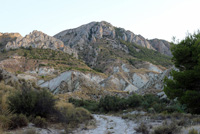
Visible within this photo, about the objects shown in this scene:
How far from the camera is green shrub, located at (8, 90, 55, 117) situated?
30.9 feet

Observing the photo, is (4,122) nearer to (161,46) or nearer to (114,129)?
(114,129)

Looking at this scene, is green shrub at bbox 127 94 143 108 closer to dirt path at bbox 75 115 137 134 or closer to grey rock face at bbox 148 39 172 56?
dirt path at bbox 75 115 137 134

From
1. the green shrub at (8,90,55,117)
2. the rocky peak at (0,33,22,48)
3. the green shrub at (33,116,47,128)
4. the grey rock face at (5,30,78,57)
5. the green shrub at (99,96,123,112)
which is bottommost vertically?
the green shrub at (99,96,123,112)

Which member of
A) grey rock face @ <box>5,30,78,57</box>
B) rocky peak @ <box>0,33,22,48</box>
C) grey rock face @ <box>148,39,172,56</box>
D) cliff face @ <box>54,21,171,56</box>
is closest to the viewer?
grey rock face @ <box>5,30,78,57</box>

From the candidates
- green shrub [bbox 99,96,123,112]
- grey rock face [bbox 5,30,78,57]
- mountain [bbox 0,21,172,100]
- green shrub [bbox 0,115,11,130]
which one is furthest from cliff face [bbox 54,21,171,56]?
green shrub [bbox 0,115,11,130]

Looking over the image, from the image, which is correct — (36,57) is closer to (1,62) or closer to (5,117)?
(1,62)

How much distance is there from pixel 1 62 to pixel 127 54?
76.2 metres

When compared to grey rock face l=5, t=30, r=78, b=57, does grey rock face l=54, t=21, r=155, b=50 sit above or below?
above

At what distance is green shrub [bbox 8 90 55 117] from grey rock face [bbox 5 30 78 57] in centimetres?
9281

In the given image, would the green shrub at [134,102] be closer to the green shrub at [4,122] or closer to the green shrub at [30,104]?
the green shrub at [30,104]

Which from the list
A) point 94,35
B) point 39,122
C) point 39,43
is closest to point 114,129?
point 39,122

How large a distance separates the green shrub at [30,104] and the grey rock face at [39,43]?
9281 cm

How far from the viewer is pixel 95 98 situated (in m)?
41.8

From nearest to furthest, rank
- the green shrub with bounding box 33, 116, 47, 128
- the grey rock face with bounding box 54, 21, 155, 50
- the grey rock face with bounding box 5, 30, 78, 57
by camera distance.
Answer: the green shrub with bounding box 33, 116, 47, 128, the grey rock face with bounding box 5, 30, 78, 57, the grey rock face with bounding box 54, 21, 155, 50
